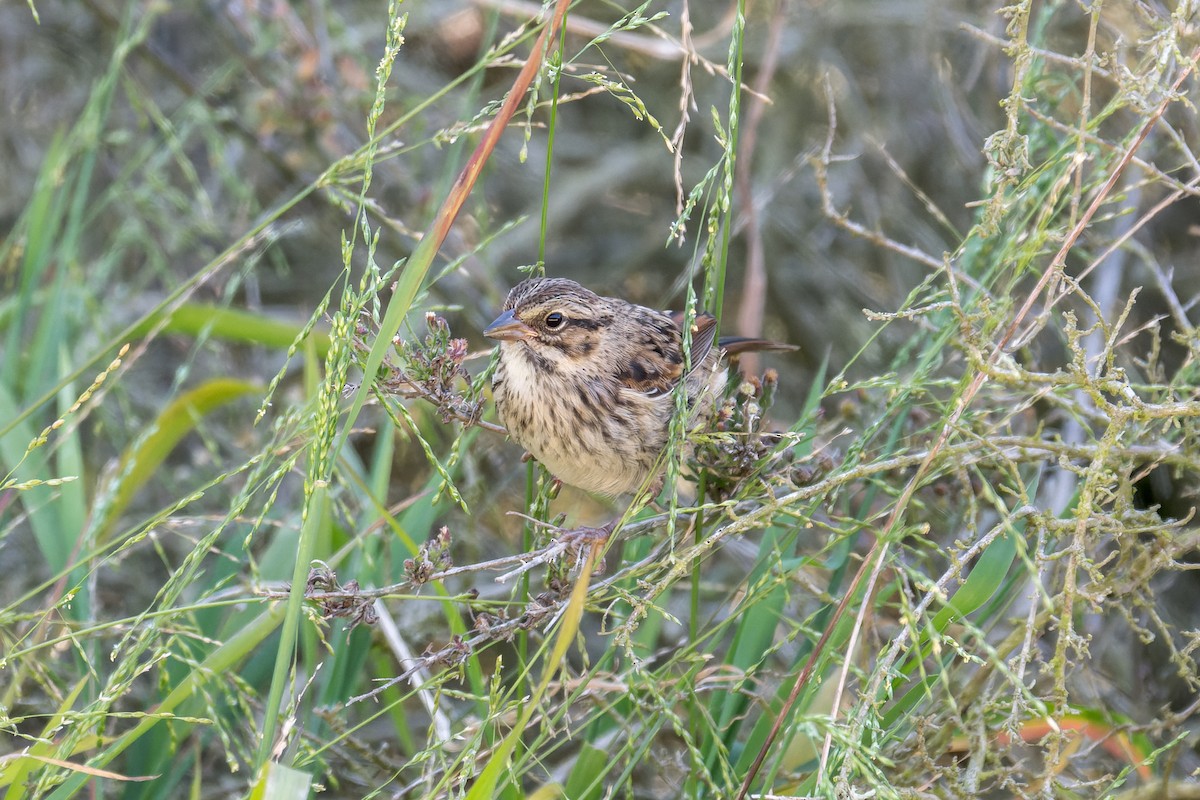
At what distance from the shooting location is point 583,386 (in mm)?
2934

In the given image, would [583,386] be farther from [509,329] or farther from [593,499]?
[593,499]

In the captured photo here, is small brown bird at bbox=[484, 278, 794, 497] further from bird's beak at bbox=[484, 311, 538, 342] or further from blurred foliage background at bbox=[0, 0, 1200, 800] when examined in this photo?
blurred foliage background at bbox=[0, 0, 1200, 800]

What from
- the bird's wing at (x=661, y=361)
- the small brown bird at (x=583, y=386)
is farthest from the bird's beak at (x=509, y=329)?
the bird's wing at (x=661, y=361)

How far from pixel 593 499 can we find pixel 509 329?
3.32 ft

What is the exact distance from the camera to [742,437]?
2424mm

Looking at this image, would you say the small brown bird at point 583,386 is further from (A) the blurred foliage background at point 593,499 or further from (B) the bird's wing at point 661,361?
(A) the blurred foliage background at point 593,499

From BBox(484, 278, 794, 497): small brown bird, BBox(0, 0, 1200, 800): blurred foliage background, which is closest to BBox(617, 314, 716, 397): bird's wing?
BBox(484, 278, 794, 497): small brown bird

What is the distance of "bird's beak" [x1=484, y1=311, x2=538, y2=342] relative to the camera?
2.82 metres

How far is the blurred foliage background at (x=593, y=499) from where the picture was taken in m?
1.98

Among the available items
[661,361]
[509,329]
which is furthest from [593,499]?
[509,329]

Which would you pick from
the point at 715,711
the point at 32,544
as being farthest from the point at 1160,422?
the point at 32,544

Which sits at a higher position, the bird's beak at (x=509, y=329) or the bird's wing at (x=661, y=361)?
the bird's beak at (x=509, y=329)

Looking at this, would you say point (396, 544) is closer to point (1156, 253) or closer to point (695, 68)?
point (1156, 253)

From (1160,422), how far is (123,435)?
3.33 metres
